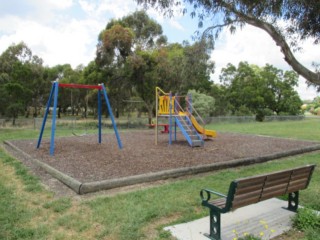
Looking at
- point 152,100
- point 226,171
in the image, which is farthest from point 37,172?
point 152,100

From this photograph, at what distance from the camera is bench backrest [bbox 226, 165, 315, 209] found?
3.60 metres

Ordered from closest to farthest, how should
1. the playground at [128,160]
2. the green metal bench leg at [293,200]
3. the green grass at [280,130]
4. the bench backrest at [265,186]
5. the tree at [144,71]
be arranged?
the bench backrest at [265,186] → the green metal bench leg at [293,200] → the playground at [128,160] → the green grass at [280,130] → the tree at [144,71]

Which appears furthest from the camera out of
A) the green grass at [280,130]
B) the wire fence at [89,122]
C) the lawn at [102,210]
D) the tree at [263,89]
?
the tree at [263,89]

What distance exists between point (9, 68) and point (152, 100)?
19.7 metres

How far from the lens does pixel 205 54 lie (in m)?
10.2

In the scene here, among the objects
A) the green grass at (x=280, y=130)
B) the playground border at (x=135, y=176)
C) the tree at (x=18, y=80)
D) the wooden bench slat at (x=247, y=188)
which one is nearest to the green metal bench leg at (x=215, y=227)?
the wooden bench slat at (x=247, y=188)

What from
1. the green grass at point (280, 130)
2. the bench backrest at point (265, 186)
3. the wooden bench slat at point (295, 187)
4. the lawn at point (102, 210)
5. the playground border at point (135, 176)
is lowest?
the lawn at point (102, 210)

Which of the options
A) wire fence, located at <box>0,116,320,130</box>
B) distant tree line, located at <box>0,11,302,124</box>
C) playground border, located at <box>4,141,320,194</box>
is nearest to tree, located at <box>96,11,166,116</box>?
distant tree line, located at <box>0,11,302,124</box>

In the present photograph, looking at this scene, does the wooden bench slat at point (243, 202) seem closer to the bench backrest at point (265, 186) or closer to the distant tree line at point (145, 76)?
the bench backrest at point (265, 186)

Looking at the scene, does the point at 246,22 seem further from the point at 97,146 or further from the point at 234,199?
the point at 97,146

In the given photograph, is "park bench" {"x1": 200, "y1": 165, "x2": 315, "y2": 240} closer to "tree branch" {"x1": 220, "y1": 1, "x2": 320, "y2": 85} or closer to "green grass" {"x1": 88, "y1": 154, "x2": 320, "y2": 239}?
"green grass" {"x1": 88, "y1": 154, "x2": 320, "y2": 239}

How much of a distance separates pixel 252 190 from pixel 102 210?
2310 mm

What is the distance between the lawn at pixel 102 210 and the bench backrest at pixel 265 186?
0.71 meters

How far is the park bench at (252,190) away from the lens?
142 inches
